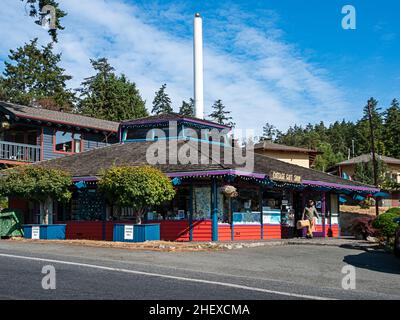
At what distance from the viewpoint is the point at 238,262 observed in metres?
13.6

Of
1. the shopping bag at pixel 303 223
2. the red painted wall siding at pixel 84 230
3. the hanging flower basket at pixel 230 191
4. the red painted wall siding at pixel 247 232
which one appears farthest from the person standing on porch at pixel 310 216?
the red painted wall siding at pixel 84 230

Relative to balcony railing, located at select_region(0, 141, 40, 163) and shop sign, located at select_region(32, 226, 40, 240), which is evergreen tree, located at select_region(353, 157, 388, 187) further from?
shop sign, located at select_region(32, 226, 40, 240)

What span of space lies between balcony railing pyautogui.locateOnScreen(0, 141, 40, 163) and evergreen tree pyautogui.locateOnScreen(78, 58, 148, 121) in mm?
29449

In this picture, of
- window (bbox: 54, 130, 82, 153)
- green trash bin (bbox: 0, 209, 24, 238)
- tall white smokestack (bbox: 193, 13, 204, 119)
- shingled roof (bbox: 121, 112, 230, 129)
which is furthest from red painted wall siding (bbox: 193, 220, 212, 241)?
window (bbox: 54, 130, 82, 153)

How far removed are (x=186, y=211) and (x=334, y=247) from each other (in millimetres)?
6060

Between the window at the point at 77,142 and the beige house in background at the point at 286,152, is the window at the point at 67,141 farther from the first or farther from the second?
the beige house in background at the point at 286,152

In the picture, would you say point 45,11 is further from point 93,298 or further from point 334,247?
point 93,298

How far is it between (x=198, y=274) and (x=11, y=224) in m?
12.9

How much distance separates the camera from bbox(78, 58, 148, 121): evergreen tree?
2478 inches

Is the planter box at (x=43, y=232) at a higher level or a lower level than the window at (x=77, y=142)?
lower

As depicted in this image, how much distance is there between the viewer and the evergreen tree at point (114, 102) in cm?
6294

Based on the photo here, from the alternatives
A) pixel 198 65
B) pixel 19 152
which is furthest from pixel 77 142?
pixel 198 65

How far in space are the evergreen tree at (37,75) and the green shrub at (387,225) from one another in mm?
49388

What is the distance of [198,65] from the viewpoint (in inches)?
1453
